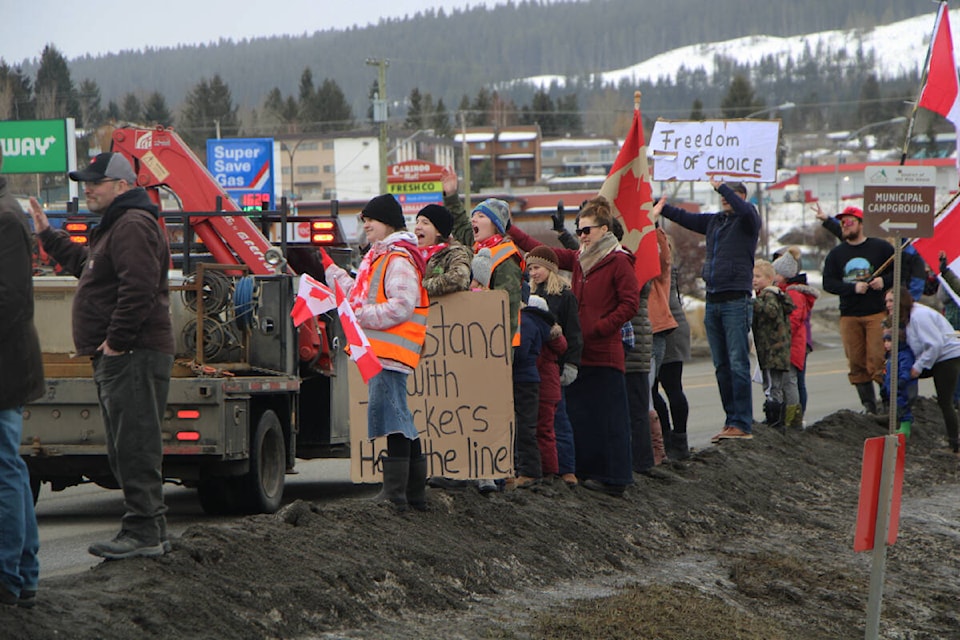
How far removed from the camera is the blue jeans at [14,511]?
5500mm

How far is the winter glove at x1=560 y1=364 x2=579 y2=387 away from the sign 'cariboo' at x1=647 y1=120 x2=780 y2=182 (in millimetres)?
4628

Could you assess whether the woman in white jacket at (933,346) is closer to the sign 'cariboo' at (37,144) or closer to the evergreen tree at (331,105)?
the sign 'cariboo' at (37,144)

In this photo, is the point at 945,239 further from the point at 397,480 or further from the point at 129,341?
the point at 129,341

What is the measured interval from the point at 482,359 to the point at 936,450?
728 centimetres

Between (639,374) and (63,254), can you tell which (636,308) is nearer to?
(639,374)

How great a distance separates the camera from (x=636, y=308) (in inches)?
373

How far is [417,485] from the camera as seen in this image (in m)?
8.23

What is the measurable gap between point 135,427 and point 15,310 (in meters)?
1.08

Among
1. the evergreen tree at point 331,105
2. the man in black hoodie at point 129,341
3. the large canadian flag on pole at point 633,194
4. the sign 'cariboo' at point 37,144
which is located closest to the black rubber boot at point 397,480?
the man in black hoodie at point 129,341

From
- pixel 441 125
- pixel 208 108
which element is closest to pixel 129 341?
pixel 208 108

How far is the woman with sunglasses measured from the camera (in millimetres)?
9641

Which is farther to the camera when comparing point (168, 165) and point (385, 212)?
point (168, 165)

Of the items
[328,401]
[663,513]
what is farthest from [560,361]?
[328,401]

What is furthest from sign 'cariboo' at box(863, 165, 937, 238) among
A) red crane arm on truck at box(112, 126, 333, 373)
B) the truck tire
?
red crane arm on truck at box(112, 126, 333, 373)
